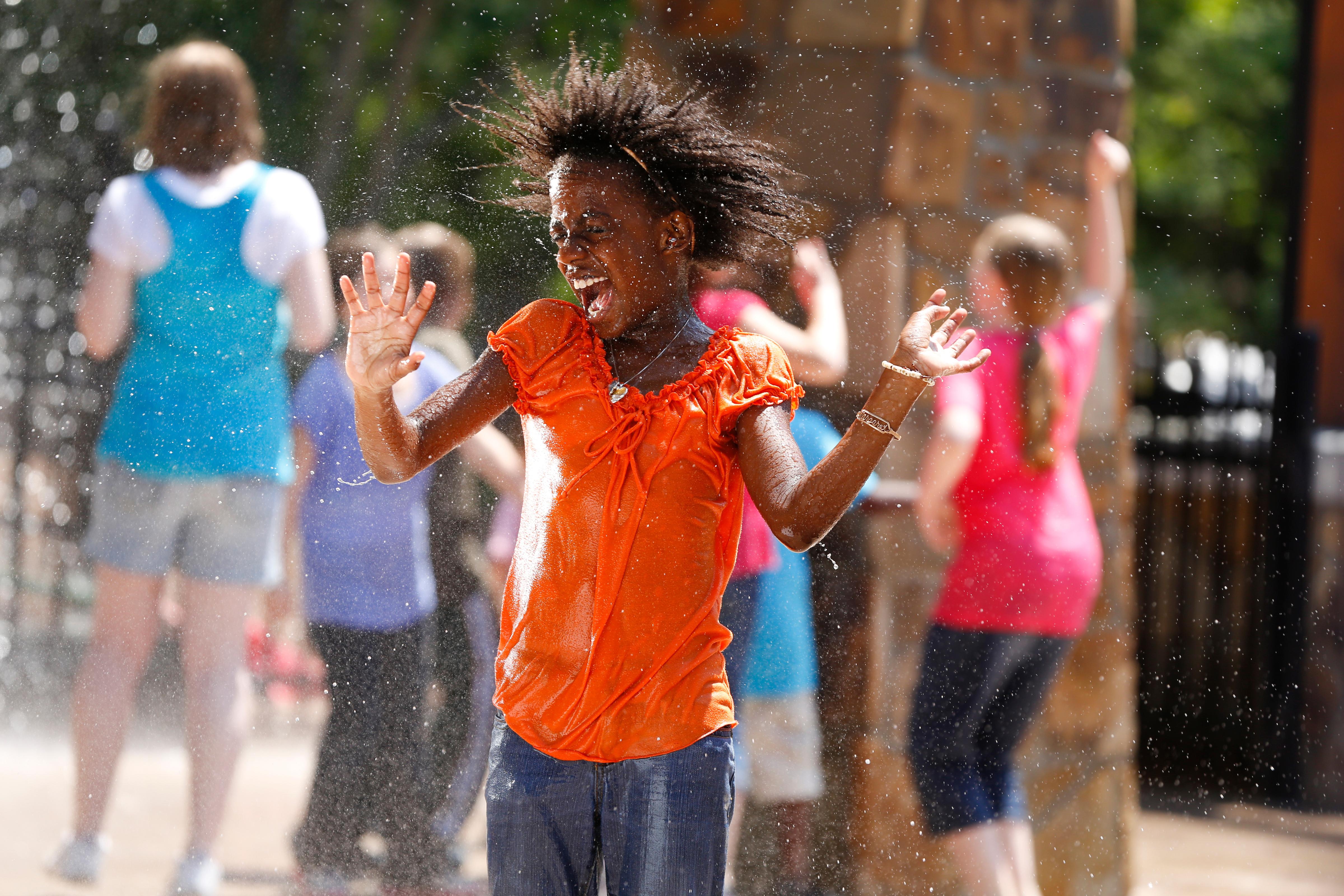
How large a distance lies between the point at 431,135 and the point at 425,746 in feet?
4.39

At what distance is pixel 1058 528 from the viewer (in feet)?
9.58

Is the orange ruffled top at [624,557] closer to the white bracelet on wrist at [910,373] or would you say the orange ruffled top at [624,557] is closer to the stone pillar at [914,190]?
the white bracelet on wrist at [910,373]

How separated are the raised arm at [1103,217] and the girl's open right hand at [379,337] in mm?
1917

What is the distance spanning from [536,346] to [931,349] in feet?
1.89

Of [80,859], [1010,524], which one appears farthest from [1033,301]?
[80,859]

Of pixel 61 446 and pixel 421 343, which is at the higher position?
pixel 421 343

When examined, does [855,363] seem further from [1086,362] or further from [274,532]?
[274,532]

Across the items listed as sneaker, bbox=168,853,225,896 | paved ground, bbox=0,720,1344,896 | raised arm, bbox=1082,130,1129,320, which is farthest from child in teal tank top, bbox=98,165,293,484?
raised arm, bbox=1082,130,1129,320

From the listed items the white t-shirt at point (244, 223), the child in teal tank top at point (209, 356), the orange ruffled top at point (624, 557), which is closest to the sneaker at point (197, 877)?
the child in teal tank top at point (209, 356)

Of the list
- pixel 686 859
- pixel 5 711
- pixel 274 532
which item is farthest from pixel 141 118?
pixel 686 859

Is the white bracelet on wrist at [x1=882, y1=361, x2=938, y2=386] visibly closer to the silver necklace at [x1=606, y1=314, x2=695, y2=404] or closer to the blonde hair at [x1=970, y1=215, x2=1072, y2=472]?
the silver necklace at [x1=606, y1=314, x2=695, y2=404]

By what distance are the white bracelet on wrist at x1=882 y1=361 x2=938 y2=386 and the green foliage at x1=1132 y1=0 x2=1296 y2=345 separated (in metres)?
8.79

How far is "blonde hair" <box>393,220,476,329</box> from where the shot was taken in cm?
286

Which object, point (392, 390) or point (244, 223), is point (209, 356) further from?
point (392, 390)
